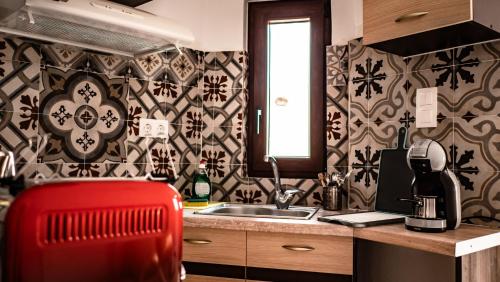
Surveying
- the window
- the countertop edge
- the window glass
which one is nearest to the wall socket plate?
the window

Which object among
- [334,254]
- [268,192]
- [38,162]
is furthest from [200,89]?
[334,254]

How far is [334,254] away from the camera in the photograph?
168 centimetres

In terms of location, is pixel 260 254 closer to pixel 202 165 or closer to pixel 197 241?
pixel 197 241

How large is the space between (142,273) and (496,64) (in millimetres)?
1690

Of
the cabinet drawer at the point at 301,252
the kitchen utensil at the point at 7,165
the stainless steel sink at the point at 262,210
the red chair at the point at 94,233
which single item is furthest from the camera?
the stainless steel sink at the point at 262,210

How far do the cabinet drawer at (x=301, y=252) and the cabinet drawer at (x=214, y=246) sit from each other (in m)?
0.04

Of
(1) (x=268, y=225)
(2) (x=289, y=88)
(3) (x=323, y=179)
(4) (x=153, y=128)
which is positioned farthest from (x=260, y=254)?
(2) (x=289, y=88)

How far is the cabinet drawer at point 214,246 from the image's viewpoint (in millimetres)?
1792

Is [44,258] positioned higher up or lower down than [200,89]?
lower down

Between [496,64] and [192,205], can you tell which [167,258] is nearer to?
[192,205]

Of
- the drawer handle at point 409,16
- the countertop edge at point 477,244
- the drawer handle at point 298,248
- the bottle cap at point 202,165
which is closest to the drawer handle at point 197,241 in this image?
the drawer handle at point 298,248

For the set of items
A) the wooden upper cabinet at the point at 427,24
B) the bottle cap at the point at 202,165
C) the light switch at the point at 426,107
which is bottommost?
the bottle cap at the point at 202,165

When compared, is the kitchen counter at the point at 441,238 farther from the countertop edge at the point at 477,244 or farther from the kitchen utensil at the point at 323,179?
the kitchen utensil at the point at 323,179

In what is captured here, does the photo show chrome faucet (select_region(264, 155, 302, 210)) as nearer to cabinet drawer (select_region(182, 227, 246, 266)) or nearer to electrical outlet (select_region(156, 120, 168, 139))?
cabinet drawer (select_region(182, 227, 246, 266))
